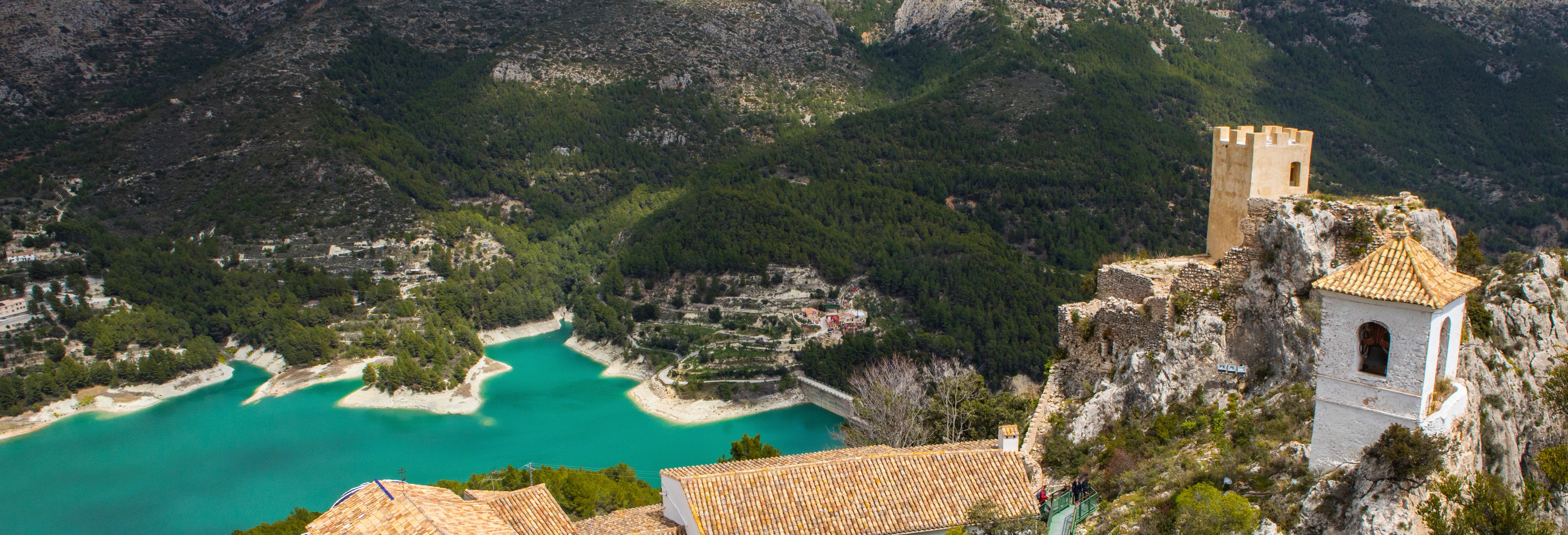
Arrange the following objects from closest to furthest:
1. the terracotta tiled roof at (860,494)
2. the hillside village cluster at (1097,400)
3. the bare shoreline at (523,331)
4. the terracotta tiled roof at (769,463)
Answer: the hillside village cluster at (1097,400), the terracotta tiled roof at (860,494), the terracotta tiled roof at (769,463), the bare shoreline at (523,331)

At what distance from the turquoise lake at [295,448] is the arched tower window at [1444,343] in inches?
1576

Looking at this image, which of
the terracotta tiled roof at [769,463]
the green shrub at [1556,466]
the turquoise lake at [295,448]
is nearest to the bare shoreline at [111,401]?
the turquoise lake at [295,448]

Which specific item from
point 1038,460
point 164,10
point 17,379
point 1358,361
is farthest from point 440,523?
point 164,10

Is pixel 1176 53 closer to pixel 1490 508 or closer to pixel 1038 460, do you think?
pixel 1038 460

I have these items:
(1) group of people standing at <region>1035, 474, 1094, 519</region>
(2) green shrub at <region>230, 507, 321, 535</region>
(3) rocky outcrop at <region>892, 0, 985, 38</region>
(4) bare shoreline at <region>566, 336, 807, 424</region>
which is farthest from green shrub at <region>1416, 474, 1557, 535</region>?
(3) rocky outcrop at <region>892, 0, 985, 38</region>

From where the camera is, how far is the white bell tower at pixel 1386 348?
1285cm

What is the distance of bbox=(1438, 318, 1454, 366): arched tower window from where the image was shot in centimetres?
1302

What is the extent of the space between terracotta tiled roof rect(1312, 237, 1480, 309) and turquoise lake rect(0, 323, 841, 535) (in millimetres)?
39624

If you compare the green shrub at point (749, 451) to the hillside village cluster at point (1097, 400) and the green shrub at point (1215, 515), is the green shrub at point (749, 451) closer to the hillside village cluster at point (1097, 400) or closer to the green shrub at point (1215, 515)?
the hillside village cluster at point (1097, 400)

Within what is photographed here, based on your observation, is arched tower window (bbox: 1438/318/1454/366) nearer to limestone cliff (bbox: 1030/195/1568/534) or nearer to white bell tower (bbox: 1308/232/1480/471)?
white bell tower (bbox: 1308/232/1480/471)

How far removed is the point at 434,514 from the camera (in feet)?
61.5

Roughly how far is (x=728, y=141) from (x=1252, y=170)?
88.2 meters

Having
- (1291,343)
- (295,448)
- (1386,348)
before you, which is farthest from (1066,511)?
(295,448)

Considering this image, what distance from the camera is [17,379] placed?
67.8 m
